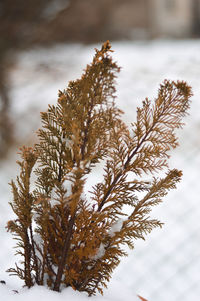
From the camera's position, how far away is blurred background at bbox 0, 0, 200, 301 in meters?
0.94

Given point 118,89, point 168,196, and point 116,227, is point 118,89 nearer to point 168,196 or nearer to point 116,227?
point 168,196

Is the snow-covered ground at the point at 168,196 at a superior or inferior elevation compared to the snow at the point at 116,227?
superior

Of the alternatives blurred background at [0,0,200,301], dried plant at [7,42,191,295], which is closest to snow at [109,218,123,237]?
dried plant at [7,42,191,295]

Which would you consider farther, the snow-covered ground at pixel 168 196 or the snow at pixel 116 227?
the snow-covered ground at pixel 168 196

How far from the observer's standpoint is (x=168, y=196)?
1.29 meters

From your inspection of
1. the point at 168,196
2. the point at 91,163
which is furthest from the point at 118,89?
the point at 91,163

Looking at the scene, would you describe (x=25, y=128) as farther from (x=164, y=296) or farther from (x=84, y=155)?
(x=84, y=155)

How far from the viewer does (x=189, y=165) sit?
141 cm

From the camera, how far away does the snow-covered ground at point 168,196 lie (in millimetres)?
848

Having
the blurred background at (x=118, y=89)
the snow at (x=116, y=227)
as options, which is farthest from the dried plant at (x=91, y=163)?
the blurred background at (x=118, y=89)

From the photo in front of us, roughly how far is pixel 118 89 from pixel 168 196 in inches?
30.0

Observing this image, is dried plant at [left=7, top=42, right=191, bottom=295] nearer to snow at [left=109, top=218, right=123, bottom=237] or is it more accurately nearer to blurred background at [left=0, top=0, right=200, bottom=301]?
snow at [left=109, top=218, right=123, bottom=237]

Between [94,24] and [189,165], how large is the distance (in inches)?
54.2

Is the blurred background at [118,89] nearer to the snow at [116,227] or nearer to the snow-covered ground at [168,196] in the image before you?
the snow-covered ground at [168,196]
